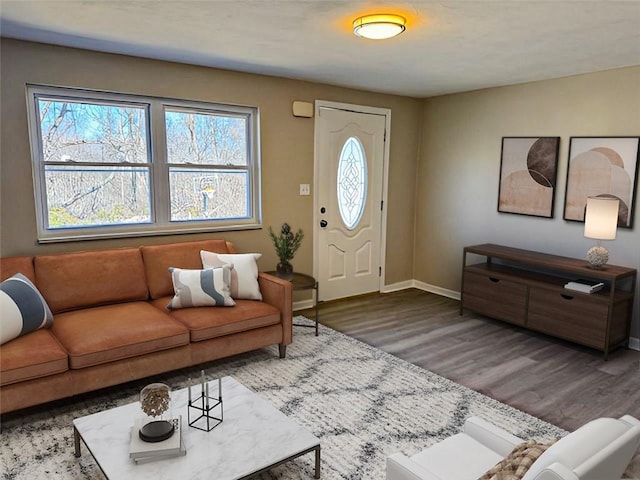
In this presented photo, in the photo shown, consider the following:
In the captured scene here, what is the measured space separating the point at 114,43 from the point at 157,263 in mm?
1628

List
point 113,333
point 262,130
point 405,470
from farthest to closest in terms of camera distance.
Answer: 1. point 262,130
2. point 113,333
3. point 405,470

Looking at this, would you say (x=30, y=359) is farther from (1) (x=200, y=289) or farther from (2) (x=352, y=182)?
(2) (x=352, y=182)

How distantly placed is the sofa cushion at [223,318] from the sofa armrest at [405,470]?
1.82 metres

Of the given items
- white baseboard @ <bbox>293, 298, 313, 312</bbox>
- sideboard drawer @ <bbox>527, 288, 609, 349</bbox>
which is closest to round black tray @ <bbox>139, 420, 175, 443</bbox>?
white baseboard @ <bbox>293, 298, 313, 312</bbox>

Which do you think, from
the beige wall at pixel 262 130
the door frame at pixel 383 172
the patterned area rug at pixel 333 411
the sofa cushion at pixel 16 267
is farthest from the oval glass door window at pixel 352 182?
the sofa cushion at pixel 16 267

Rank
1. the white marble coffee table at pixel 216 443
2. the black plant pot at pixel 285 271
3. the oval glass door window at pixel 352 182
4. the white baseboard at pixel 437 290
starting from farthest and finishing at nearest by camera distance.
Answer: the white baseboard at pixel 437 290
the oval glass door window at pixel 352 182
the black plant pot at pixel 285 271
the white marble coffee table at pixel 216 443

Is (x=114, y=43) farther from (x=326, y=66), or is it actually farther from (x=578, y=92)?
(x=578, y=92)

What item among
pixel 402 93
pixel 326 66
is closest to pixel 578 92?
pixel 402 93

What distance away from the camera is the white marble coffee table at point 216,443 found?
5.98 ft

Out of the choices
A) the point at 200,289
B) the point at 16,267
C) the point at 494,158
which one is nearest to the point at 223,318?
the point at 200,289

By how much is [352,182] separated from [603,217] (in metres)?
2.45

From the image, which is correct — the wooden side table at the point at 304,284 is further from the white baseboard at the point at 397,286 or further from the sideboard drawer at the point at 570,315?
the sideboard drawer at the point at 570,315

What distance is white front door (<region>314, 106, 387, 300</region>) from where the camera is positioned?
4.86 m

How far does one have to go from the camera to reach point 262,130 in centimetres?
434
